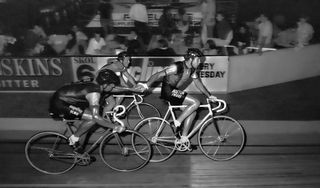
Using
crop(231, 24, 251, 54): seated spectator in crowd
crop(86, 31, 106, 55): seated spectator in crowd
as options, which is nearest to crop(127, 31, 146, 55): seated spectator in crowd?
crop(86, 31, 106, 55): seated spectator in crowd

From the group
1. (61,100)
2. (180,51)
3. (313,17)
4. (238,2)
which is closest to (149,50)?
(180,51)

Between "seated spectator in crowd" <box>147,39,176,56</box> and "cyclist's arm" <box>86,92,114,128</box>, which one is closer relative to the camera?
"cyclist's arm" <box>86,92,114,128</box>

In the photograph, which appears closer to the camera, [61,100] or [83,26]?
[61,100]

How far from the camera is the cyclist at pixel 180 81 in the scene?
248 inches

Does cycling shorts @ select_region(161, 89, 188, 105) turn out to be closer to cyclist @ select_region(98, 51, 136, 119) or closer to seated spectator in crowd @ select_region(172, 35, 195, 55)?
cyclist @ select_region(98, 51, 136, 119)

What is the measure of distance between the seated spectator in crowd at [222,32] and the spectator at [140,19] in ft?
6.28

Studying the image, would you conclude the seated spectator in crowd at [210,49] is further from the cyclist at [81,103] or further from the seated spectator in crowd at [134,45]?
the cyclist at [81,103]

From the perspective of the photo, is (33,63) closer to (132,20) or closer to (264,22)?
(132,20)

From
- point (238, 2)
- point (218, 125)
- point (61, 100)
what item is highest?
point (238, 2)

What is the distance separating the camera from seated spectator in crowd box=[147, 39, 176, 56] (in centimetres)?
935

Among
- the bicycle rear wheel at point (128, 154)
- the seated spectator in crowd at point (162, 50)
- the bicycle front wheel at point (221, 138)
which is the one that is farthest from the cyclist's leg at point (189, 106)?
the seated spectator in crowd at point (162, 50)

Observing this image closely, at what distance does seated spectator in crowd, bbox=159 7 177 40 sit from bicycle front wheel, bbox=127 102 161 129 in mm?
2467

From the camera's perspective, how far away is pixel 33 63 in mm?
9508

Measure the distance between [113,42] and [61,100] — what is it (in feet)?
12.9
